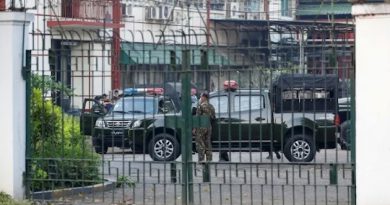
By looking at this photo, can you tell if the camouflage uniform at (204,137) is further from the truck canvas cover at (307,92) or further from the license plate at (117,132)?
the truck canvas cover at (307,92)

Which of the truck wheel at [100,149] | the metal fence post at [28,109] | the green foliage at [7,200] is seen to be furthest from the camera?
the truck wheel at [100,149]

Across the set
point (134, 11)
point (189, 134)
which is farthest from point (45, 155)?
point (134, 11)

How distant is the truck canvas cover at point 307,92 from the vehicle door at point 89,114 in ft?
8.33

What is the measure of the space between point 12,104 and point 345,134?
4.61 m

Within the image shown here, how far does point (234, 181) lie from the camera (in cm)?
1464

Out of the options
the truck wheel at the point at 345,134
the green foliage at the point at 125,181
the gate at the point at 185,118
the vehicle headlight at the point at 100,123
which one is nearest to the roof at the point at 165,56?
the gate at the point at 185,118

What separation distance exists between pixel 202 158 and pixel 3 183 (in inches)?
123

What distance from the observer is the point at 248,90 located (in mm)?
14805

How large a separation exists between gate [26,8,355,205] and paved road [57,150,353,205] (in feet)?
0.09

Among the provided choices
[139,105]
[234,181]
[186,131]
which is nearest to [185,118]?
[186,131]

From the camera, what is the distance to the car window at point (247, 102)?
618 inches
